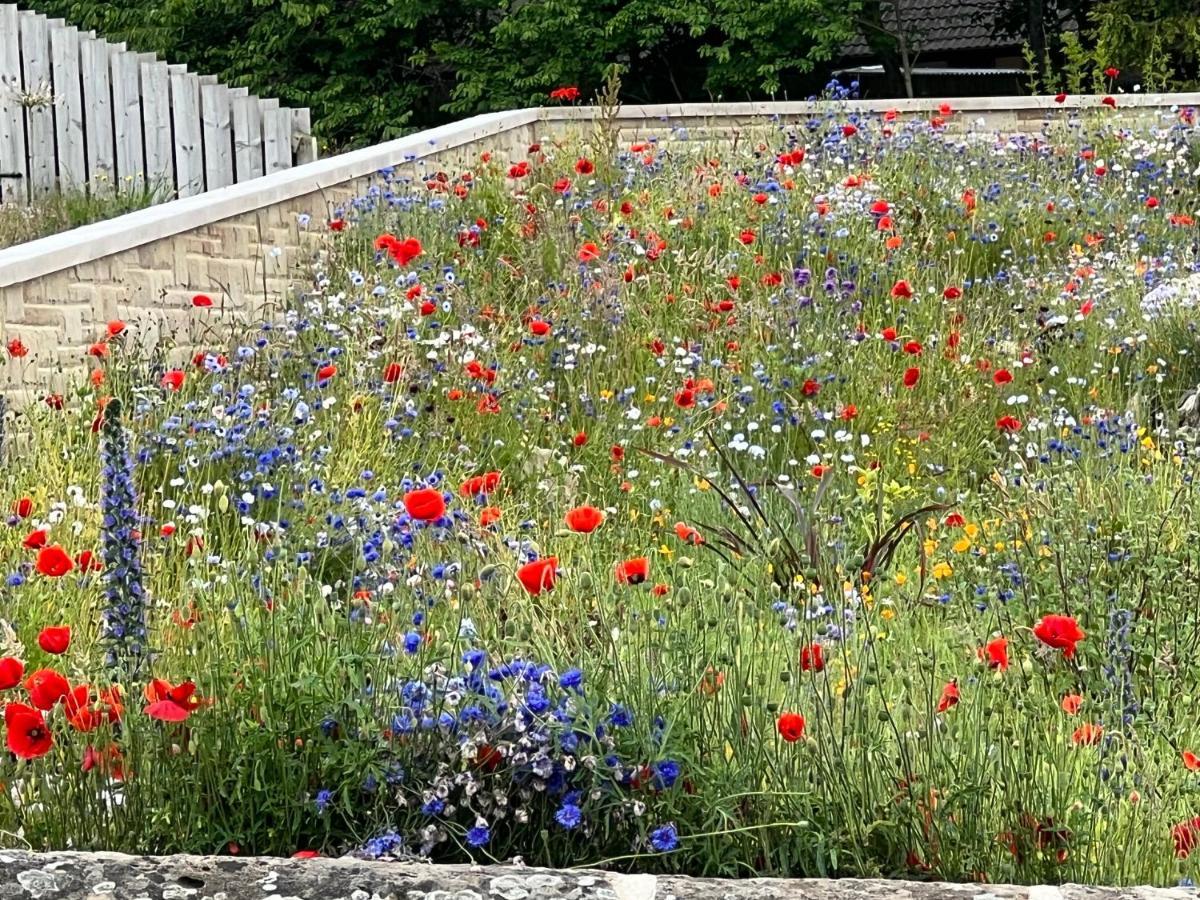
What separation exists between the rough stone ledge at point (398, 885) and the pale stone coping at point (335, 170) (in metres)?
4.45

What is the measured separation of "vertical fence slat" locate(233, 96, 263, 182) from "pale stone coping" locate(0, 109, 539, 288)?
1.95m

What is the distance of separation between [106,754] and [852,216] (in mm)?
6672

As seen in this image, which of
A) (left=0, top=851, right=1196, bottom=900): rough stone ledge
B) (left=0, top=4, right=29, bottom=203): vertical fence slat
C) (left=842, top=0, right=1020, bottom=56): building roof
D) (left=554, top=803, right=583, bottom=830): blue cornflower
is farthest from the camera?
(left=842, top=0, right=1020, bottom=56): building roof

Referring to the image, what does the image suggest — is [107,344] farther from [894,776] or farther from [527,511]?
[894,776]

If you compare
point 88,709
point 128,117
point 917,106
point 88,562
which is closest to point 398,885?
point 88,709

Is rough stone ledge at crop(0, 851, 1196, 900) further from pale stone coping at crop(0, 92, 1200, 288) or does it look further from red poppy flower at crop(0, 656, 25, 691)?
pale stone coping at crop(0, 92, 1200, 288)

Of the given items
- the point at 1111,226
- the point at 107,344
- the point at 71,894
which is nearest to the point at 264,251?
the point at 107,344

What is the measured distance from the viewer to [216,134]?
40.4 feet

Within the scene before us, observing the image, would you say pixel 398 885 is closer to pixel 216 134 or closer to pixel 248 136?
pixel 248 136

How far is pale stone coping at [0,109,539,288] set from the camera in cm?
618

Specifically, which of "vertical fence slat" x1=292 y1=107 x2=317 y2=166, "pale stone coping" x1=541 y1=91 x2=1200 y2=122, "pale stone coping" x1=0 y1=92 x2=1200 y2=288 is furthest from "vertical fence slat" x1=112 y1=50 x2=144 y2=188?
"pale stone coping" x1=541 y1=91 x2=1200 y2=122

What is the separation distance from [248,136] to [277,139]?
0.26m

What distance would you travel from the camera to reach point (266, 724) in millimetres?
2588

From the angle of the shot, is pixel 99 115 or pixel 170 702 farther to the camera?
pixel 99 115
